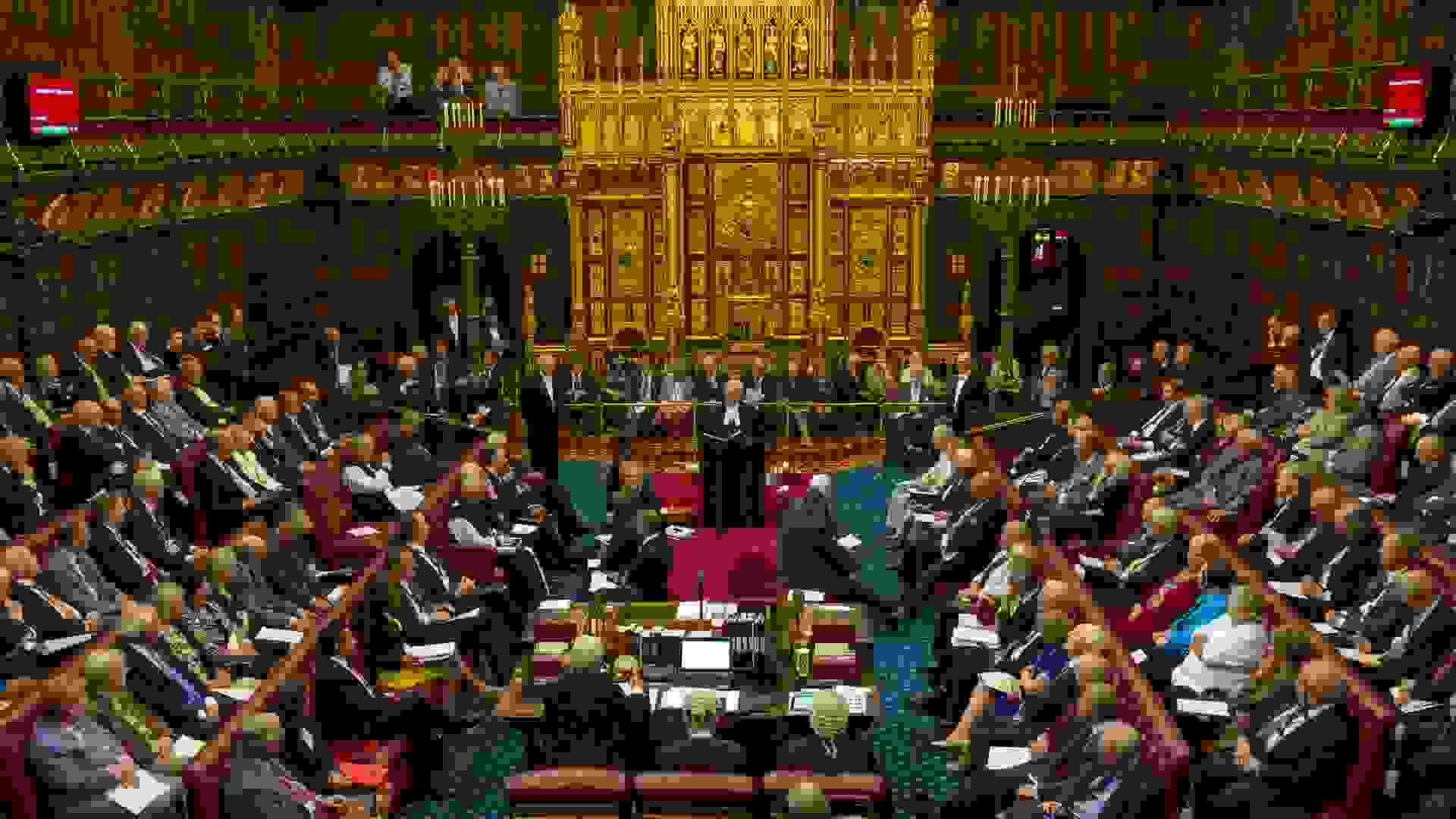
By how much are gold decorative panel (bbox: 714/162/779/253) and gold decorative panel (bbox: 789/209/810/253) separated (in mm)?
237

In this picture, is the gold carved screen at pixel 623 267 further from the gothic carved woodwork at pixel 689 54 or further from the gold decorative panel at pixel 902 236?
the gold decorative panel at pixel 902 236

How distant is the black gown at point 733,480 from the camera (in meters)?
14.8

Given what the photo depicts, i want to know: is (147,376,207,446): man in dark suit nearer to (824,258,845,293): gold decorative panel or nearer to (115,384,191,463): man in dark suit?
(115,384,191,463): man in dark suit

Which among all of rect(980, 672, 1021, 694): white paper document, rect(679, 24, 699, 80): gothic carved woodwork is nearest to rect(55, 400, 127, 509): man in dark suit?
rect(980, 672, 1021, 694): white paper document

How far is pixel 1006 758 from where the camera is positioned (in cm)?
945

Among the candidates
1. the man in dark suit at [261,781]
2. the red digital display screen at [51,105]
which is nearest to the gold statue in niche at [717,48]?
the red digital display screen at [51,105]

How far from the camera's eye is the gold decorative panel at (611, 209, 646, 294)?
23.2 m

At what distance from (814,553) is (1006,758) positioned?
169 inches

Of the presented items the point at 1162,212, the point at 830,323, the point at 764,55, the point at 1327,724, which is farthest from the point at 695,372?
the point at 1327,724

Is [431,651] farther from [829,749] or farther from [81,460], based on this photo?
[81,460]

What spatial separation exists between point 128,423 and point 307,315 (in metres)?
9.32

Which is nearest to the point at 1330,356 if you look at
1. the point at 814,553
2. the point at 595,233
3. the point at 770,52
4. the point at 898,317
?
the point at 814,553

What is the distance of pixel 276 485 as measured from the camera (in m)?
14.5

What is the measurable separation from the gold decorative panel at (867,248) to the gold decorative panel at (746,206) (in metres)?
1.26
